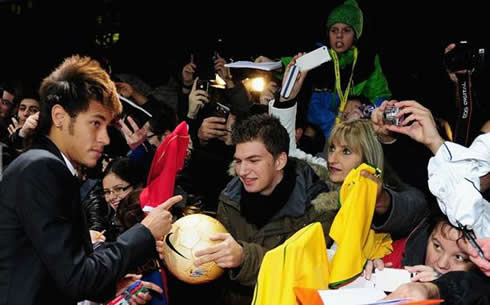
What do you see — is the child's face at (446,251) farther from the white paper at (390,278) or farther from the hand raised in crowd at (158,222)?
the hand raised in crowd at (158,222)

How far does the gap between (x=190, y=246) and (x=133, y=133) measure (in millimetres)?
1649

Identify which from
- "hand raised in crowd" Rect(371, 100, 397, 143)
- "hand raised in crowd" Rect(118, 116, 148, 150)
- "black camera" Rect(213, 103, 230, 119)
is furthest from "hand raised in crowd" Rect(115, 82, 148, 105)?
"hand raised in crowd" Rect(371, 100, 397, 143)

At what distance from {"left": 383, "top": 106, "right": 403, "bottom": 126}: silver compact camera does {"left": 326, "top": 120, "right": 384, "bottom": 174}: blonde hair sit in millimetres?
425

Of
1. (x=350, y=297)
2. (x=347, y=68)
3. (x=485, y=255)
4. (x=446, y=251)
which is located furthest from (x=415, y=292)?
(x=347, y=68)

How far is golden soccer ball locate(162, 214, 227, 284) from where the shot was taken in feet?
8.80

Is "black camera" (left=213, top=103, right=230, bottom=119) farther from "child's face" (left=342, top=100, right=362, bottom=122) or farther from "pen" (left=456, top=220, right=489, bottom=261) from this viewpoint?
"pen" (left=456, top=220, right=489, bottom=261)

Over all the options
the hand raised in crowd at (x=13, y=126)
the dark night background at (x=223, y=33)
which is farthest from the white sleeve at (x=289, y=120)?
the hand raised in crowd at (x=13, y=126)

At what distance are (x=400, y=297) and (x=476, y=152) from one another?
0.80 metres

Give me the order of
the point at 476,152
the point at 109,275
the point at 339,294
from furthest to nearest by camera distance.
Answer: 1. the point at 476,152
2. the point at 109,275
3. the point at 339,294

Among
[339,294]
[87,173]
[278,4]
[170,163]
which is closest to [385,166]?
[170,163]

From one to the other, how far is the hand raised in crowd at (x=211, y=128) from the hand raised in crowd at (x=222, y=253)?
1726 mm

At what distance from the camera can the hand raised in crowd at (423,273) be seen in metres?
2.27

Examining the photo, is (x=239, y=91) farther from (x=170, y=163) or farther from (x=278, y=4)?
(x=170, y=163)

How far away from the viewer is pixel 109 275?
86.7 inches
